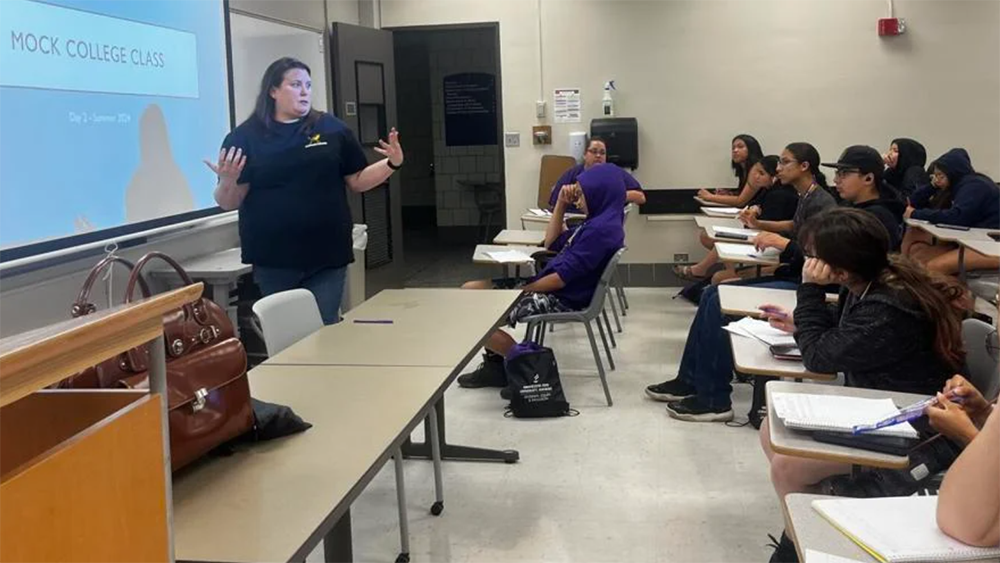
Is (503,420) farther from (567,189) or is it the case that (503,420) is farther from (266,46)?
(266,46)

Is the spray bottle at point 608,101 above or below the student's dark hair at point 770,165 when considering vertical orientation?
above

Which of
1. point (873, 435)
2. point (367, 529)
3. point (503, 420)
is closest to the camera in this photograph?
point (873, 435)

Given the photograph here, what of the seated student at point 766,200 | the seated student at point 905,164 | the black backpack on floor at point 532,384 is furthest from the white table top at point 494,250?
the seated student at point 905,164

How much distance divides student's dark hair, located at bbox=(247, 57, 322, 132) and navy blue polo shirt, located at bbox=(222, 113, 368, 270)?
0.01 m

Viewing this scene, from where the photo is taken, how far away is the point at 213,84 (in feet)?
15.6

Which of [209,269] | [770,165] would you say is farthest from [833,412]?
[770,165]

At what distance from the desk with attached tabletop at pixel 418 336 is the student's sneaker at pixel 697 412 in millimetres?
926

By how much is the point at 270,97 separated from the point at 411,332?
120 centimetres

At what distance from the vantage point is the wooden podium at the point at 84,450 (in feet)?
2.79

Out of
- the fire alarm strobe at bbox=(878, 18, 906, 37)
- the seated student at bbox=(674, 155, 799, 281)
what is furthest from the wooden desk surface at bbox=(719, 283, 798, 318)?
the fire alarm strobe at bbox=(878, 18, 906, 37)

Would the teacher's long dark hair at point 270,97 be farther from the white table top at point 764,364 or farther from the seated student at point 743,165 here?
the seated student at point 743,165

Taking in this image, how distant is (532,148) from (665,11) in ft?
5.05

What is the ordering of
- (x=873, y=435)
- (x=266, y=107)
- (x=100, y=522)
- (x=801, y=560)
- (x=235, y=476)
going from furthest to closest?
(x=266, y=107) → (x=873, y=435) → (x=235, y=476) → (x=801, y=560) → (x=100, y=522)

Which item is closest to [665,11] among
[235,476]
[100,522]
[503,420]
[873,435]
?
[503,420]
